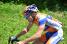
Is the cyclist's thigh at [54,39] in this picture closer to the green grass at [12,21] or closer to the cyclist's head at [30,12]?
the cyclist's head at [30,12]

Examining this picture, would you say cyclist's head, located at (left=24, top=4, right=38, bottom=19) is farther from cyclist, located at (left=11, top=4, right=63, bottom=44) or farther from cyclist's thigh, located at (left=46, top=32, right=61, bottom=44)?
cyclist's thigh, located at (left=46, top=32, right=61, bottom=44)

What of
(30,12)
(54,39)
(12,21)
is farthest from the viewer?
(12,21)

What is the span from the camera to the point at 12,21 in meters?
10.3

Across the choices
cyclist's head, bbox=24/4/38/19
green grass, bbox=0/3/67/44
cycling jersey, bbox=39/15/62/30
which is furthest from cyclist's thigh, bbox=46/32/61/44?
green grass, bbox=0/3/67/44

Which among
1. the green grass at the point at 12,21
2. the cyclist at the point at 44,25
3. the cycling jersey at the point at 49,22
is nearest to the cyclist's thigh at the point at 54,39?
the cyclist at the point at 44,25

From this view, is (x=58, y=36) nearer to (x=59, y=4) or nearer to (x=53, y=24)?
(x=53, y=24)

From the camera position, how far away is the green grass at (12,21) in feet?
29.1

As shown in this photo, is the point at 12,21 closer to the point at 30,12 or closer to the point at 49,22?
the point at 49,22

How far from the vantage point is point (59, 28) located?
16.9 feet

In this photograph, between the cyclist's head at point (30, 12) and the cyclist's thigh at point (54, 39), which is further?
the cyclist's thigh at point (54, 39)

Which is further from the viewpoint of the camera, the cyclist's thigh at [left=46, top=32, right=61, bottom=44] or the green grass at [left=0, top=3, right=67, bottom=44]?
the green grass at [left=0, top=3, right=67, bottom=44]

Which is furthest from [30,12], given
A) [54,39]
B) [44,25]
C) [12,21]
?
[12,21]

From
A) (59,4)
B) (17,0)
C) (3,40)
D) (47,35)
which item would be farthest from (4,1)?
(47,35)

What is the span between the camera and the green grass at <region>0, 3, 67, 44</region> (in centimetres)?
886
